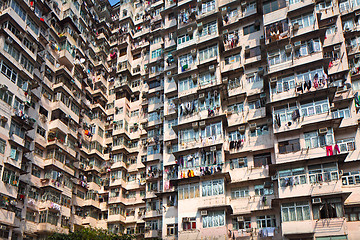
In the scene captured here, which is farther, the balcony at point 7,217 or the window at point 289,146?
the window at point 289,146

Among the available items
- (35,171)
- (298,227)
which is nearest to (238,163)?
(298,227)

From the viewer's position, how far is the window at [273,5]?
31.2 metres

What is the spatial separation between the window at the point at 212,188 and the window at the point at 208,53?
12016mm

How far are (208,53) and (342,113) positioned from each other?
519 inches

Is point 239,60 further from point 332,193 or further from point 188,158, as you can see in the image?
point 332,193

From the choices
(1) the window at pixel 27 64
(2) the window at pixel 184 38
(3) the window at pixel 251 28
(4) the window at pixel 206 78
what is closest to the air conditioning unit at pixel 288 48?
(3) the window at pixel 251 28

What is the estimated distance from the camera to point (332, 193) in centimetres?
2378

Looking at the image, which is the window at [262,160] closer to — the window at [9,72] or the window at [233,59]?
the window at [233,59]

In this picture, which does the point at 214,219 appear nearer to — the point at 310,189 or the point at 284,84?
the point at 310,189

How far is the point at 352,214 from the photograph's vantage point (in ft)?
81.5

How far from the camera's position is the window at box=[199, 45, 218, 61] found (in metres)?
33.2

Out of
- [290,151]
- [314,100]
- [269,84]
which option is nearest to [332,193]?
[290,151]

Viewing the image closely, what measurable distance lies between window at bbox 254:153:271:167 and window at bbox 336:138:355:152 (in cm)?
552

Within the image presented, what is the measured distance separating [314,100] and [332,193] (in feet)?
23.9
